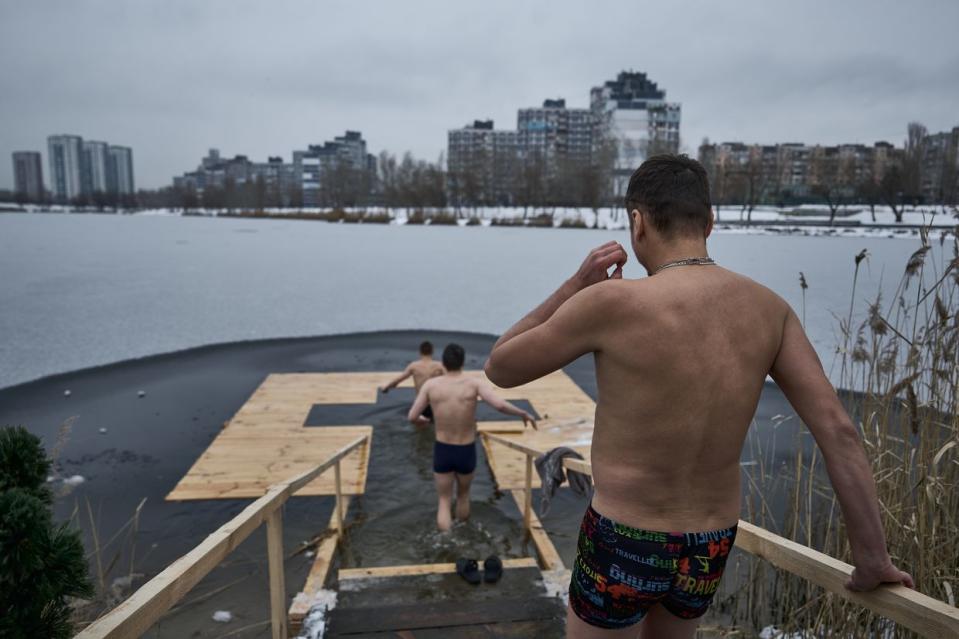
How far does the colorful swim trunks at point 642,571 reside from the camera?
1.39 metres

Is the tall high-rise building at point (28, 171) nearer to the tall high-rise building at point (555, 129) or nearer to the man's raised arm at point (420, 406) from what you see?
the tall high-rise building at point (555, 129)

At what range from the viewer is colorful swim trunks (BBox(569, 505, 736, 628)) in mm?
1394

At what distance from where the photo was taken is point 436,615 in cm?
276

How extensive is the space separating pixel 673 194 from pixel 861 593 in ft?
3.32

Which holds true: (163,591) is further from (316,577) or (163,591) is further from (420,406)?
(420,406)

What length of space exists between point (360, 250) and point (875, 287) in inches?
740

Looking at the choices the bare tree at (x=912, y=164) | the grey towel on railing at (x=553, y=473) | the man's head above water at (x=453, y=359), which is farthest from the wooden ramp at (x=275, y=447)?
the bare tree at (x=912, y=164)

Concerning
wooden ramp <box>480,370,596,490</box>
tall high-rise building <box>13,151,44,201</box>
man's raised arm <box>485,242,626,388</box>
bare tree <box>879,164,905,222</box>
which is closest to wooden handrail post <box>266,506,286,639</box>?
man's raised arm <box>485,242,626,388</box>

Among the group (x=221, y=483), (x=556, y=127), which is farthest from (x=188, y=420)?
(x=556, y=127)

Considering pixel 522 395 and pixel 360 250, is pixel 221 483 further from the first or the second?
pixel 360 250

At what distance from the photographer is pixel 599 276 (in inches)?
57.7

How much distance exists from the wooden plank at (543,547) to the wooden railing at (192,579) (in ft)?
5.80

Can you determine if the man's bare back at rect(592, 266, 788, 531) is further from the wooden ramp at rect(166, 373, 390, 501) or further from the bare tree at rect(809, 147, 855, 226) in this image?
the bare tree at rect(809, 147, 855, 226)

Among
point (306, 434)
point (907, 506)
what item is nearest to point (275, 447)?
point (306, 434)
